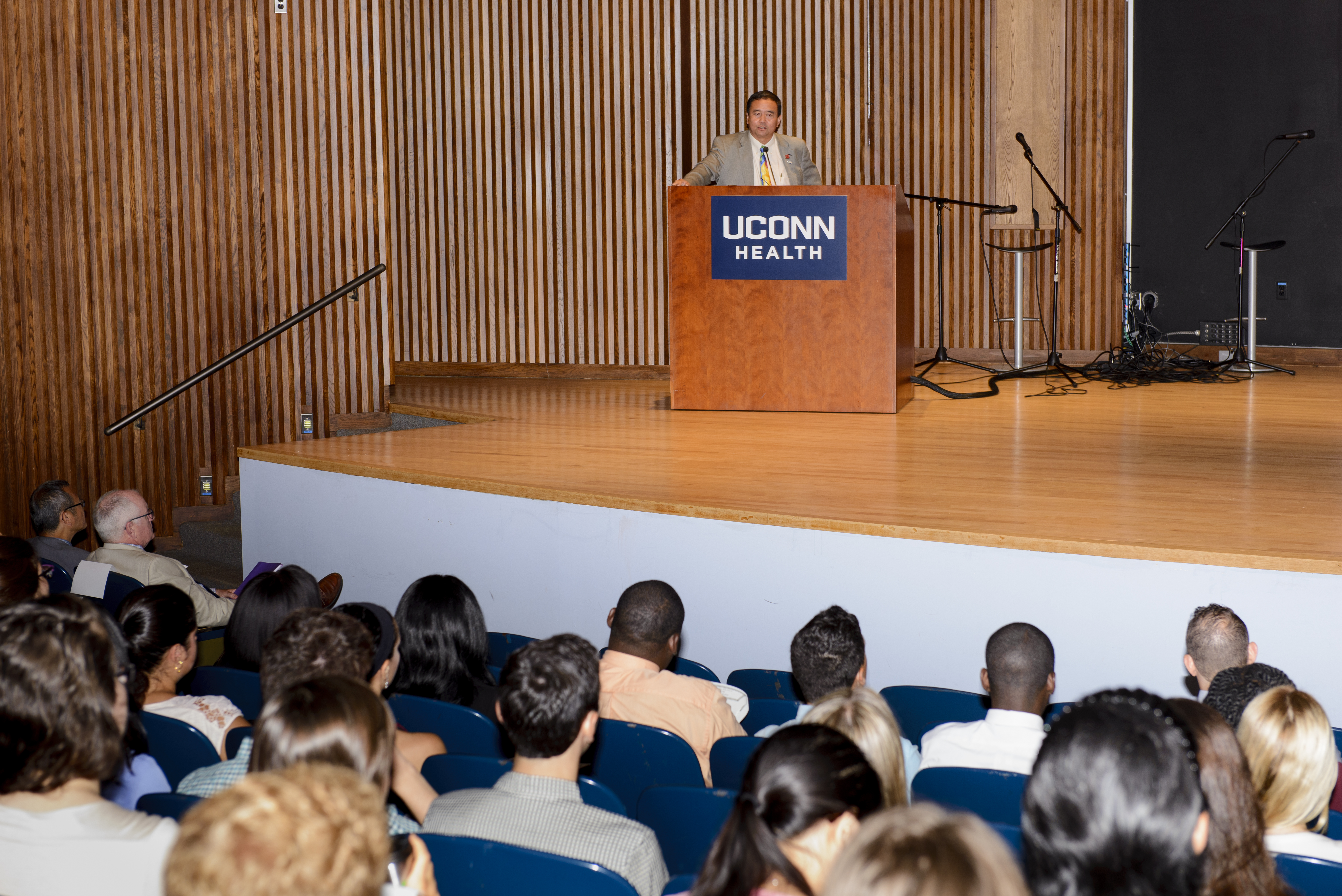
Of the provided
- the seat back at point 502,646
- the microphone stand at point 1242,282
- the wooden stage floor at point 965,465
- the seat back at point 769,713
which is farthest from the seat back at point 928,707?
the microphone stand at point 1242,282

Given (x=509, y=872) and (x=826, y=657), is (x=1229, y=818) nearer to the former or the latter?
(x=509, y=872)

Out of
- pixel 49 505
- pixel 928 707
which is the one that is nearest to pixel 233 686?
pixel 928 707

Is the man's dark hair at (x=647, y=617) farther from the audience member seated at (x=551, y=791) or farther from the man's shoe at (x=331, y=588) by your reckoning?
the man's shoe at (x=331, y=588)

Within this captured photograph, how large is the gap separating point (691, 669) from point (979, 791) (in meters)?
1.27

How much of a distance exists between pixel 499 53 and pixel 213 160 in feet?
10.0

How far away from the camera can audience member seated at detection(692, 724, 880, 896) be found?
50.3 inches

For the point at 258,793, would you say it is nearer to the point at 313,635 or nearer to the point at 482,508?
the point at 313,635

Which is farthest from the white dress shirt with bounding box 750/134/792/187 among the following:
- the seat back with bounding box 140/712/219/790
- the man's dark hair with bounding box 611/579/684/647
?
the seat back with bounding box 140/712/219/790

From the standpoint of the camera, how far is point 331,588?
14.4 ft

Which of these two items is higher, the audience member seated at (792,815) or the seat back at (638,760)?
the audience member seated at (792,815)

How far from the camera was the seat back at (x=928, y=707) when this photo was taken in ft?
9.21

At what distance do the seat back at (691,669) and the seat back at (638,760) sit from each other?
2.22ft

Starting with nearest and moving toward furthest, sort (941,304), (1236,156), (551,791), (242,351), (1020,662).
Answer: (551,791) < (1020,662) < (242,351) < (941,304) < (1236,156)

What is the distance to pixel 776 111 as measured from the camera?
19.6 ft
